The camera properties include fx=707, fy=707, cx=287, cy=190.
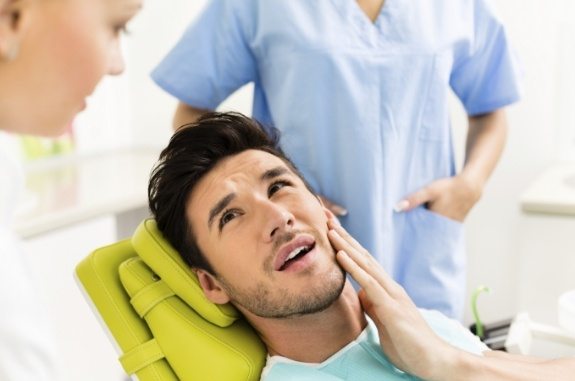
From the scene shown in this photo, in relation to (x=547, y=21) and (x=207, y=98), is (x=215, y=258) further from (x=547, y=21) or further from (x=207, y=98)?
(x=547, y=21)

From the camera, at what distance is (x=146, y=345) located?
1.27m

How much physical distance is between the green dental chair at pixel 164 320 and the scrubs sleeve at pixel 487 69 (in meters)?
0.77

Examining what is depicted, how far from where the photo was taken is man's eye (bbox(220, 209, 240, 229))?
1285 millimetres

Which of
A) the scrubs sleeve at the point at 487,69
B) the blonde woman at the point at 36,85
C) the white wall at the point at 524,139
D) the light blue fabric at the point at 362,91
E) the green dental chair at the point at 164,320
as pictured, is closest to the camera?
the blonde woman at the point at 36,85

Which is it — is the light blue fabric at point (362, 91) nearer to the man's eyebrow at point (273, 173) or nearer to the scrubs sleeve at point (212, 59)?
the scrubs sleeve at point (212, 59)

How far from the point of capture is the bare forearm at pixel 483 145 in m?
1.60

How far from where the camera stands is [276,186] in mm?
1334

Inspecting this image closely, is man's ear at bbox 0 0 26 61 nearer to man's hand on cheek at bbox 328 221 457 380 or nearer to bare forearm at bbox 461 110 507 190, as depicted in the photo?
man's hand on cheek at bbox 328 221 457 380

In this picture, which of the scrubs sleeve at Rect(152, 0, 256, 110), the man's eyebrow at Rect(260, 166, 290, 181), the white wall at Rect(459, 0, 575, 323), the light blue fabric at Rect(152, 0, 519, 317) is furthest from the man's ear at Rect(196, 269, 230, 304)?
the white wall at Rect(459, 0, 575, 323)

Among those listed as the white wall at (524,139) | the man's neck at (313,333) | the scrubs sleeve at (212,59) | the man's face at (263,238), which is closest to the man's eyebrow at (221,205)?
the man's face at (263,238)

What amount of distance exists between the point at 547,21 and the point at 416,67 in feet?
3.58

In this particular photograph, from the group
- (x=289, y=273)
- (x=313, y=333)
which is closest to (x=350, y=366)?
(x=313, y=333)

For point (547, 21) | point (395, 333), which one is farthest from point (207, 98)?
point (547, 21)

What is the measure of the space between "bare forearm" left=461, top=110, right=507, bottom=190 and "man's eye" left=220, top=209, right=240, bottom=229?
0.57 m
